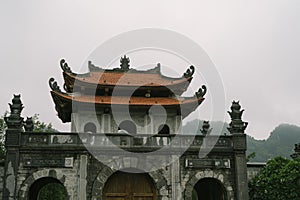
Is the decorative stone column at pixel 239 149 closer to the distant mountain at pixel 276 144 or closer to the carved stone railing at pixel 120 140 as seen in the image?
the carved stone railing at pixel 120 140

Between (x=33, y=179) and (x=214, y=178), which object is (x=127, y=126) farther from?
(x=33, y=179)

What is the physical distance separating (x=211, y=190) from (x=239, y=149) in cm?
382

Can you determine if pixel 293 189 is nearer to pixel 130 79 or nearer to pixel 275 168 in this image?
pixel 275 168

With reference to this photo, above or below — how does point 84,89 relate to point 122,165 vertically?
above

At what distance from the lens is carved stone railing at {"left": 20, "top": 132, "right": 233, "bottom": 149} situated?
57.3ft

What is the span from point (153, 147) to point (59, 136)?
175 inches

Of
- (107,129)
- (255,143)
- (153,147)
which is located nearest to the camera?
(153,147)

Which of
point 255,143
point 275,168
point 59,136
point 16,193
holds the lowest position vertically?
point 16,193

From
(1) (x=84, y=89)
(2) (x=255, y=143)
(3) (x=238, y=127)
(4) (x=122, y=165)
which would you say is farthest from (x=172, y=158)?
(2) (x=255, y=143)

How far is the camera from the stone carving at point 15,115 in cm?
1720

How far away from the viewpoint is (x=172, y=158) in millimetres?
17922

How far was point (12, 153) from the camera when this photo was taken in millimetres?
16984

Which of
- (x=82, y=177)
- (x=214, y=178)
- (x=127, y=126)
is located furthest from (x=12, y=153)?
(x=214, y=178)

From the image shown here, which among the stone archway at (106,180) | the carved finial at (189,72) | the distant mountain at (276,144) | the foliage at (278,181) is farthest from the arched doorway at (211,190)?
the distant mountain at (276,144)
